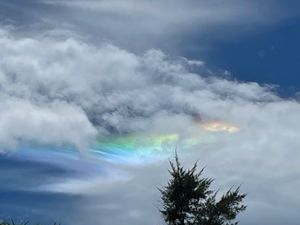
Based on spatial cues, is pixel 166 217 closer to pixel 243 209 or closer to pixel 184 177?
pixel 184 177

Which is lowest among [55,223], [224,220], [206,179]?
[55,223]

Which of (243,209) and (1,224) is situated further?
(243,209)

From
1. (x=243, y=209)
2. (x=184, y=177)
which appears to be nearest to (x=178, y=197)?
(x=184, y=177)

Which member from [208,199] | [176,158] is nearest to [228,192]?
[208,199]

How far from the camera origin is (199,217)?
160 ft

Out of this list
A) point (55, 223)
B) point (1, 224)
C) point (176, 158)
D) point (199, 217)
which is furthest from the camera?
point (176, 158)

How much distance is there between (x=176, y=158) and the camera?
176 feet

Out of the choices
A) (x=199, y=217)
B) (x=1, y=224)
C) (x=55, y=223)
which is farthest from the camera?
(x=199, y=217)

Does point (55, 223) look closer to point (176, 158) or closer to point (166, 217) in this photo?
point (166, 217)

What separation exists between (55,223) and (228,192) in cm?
2242

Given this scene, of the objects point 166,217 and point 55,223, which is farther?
point 166,217

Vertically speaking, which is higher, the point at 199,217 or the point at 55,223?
the point at 199,217

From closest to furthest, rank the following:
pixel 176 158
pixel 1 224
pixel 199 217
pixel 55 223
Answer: pixel 55 223, pixel 1 224, pixel 199 217, pixel 176 158

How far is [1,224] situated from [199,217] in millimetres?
19699
